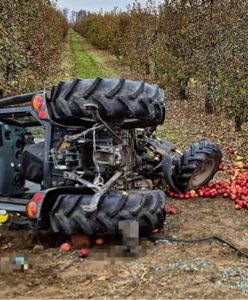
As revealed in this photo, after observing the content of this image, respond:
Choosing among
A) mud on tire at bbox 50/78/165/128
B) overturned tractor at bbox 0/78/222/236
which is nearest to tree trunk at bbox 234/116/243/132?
overturned tractor at bbox 0/78/222/236

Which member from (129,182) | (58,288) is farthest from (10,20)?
(58,288)

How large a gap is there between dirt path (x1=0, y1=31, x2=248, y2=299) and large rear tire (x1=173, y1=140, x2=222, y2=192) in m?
1.12

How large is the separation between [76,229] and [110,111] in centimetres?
107

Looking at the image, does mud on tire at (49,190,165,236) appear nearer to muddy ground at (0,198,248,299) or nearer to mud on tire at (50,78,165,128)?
muddy ground at (0,198,248,299)

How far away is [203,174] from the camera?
6516 mm

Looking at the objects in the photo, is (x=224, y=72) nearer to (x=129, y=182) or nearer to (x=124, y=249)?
(x=129, y=182)

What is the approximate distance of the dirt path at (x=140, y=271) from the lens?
3.61 meters

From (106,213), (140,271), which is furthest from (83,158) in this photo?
(140,271)

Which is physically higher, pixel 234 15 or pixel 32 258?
pixel 234 15

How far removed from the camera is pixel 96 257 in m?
4.29

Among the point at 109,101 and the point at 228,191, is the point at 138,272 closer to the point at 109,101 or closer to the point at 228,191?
the point at 109,101

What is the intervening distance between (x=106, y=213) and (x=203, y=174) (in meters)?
2.54

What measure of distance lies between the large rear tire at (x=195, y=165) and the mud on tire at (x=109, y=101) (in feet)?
4.94

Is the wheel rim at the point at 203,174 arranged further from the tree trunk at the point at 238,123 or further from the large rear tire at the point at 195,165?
the tree trunk at the point at 238,123
